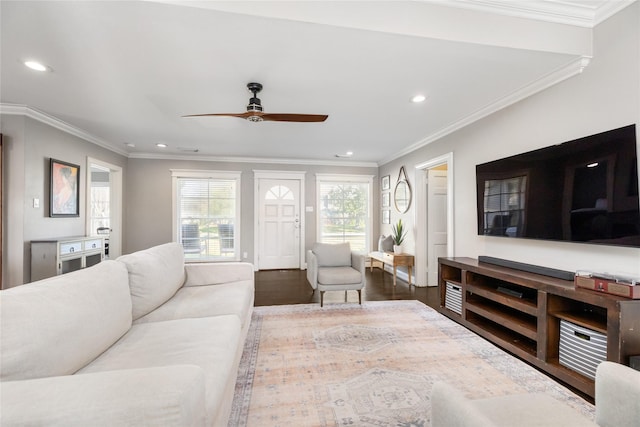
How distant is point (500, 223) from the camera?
2838 millimetres

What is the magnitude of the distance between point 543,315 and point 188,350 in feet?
7.92

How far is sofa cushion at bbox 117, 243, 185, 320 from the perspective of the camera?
6.26 feet

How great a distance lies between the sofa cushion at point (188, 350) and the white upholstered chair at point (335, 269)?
5.95ft

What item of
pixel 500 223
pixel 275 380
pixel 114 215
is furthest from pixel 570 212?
pixel 114 215

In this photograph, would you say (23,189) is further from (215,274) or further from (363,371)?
(363,371)

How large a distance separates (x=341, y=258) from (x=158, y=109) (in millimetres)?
2948

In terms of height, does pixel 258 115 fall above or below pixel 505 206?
above

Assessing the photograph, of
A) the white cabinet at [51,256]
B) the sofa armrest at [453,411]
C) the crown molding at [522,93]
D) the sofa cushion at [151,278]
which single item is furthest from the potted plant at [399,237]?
the white cabinet at [51,256]

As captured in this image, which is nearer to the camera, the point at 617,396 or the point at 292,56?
the point at 617,396

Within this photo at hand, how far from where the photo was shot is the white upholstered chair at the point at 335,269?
3494 mm

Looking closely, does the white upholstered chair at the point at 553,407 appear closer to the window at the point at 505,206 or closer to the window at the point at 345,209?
the window at the point at 505,206

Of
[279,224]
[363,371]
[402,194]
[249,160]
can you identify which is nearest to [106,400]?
[363,371]

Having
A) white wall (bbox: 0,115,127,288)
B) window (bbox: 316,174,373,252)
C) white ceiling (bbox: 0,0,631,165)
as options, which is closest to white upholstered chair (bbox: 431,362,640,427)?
white ceiling (bbox: 0,0,631,165)

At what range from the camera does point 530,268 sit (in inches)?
95.0
